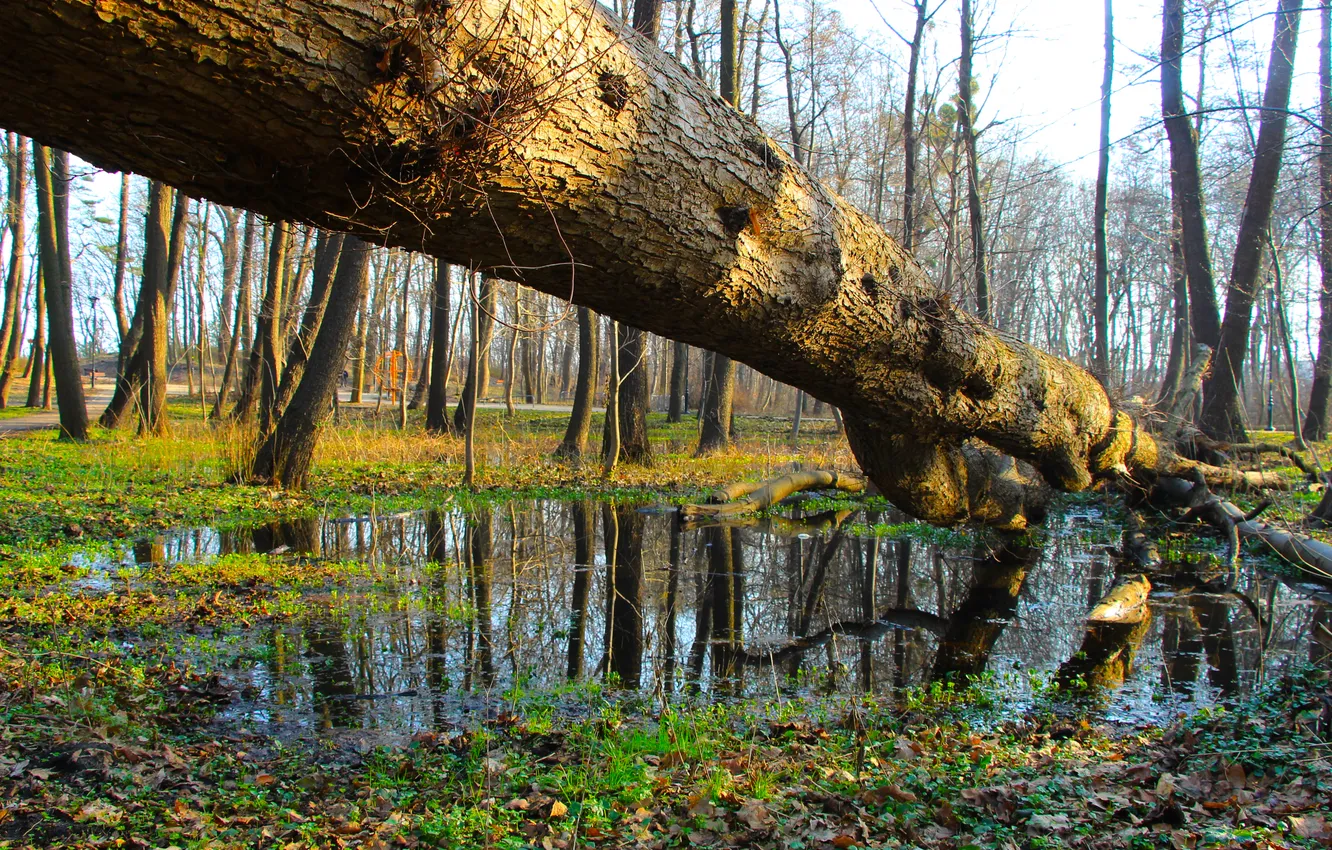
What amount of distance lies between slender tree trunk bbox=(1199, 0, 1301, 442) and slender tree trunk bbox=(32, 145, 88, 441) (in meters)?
19.4

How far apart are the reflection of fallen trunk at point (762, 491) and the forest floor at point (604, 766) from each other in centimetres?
565

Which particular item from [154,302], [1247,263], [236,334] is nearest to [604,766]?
[1247,263]

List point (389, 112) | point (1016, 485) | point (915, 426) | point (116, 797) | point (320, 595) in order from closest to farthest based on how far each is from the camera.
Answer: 1. point (389, 112)
2. point (116, 797)
3. point (915, 426)
4. point (320, 595)
5. point (1016, 485)

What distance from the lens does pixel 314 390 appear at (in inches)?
424

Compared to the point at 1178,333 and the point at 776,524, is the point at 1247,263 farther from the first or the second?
the point at 776,524

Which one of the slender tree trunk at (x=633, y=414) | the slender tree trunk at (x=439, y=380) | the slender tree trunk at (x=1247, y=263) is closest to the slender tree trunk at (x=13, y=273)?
the slender tree trunk at (x=439, y=380)

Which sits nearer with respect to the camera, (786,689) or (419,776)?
(419,776)

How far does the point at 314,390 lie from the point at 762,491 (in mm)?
6325

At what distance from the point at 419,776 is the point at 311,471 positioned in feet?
31.4

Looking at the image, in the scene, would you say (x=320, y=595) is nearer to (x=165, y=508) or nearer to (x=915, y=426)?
(x=165, y=508)

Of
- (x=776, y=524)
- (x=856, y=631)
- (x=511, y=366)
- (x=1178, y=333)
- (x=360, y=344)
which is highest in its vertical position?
(x=1178, y=333)

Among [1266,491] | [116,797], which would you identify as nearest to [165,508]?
[116,797]

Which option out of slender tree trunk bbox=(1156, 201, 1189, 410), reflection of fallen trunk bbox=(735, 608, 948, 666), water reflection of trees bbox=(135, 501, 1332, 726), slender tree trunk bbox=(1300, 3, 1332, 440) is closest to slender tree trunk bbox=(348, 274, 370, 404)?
water reflection of trees bbox=(135, 501, 1332, 726)

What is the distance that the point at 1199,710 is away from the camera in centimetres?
446
